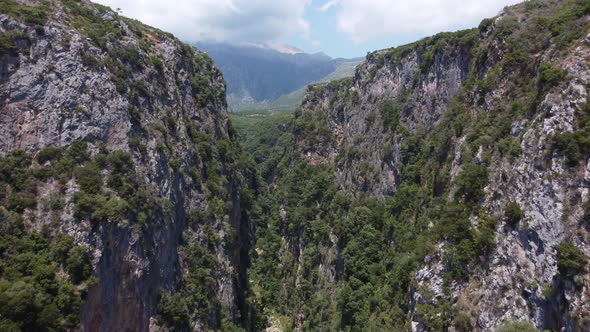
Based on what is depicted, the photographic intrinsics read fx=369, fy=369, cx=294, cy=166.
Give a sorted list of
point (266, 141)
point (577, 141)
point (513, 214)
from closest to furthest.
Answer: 1. point (577, 141)
2. point (513, 214)
3. point (266, 141)

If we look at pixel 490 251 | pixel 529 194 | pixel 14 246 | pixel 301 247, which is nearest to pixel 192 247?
pixel 14 246

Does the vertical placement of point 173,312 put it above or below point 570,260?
below

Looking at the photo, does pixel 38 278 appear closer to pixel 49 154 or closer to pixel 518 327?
pixel 49 154

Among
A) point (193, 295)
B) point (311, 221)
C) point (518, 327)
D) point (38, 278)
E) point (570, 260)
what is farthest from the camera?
point (311, 221)

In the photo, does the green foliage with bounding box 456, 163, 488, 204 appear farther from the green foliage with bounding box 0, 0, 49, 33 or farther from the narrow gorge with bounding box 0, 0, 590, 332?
the green foliage with bounding box 0, 0, 49, 33

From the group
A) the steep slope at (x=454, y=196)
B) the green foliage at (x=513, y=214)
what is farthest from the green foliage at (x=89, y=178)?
the green foliage at (x=513, y=214)

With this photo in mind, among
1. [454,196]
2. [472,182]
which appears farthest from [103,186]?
[472,182]
